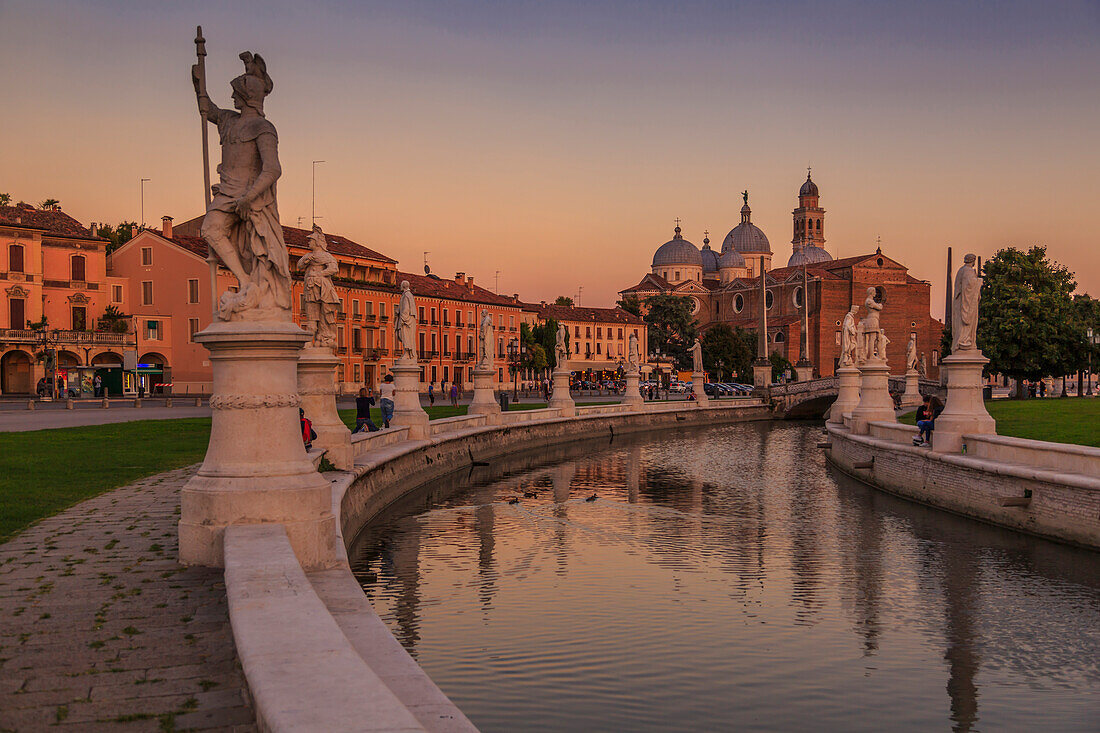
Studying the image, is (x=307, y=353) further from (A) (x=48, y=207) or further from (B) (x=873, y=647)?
(A) (x=48, y=207)

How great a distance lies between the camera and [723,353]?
95.7 metres

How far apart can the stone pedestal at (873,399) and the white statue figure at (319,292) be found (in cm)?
Result: 1590

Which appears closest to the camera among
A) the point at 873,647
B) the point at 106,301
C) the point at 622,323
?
the point at 873,647

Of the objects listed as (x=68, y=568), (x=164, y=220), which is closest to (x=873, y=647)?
(x=68, y=568)

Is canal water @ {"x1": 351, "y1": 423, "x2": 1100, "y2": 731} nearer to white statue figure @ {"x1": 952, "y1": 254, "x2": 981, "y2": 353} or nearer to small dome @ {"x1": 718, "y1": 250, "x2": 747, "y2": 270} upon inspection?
white statue figure @ {"x1": 952, "y1": 254, "x2": 981, "y2": 353}

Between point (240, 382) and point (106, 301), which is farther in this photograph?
point (106, 301)

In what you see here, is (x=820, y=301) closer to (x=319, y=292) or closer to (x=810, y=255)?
(x=810, y=255)

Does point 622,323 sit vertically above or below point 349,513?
above

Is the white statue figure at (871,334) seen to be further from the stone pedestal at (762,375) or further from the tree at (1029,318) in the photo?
the stone pedestal at (762,375)

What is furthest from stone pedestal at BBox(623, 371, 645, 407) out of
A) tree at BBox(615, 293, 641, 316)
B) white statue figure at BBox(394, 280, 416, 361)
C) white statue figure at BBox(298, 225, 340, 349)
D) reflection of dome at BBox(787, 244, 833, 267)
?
reflection of dome at BBox(787, 244, 833, 267)

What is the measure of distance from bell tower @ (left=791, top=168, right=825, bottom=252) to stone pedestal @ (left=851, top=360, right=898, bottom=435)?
12648cm

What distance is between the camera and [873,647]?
9.86 m

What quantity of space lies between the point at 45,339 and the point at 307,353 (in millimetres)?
49643

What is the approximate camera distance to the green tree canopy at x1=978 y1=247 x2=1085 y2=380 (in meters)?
55.3
